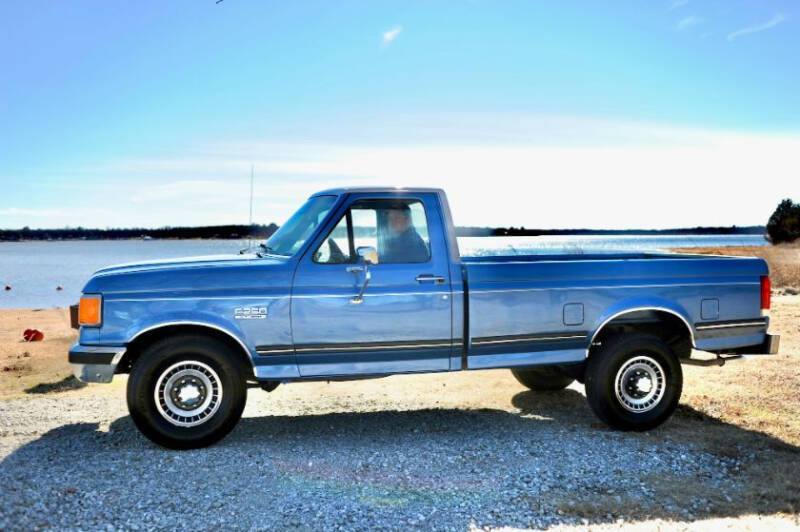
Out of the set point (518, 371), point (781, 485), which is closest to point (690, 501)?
point (781, 485)

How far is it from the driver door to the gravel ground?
87cm

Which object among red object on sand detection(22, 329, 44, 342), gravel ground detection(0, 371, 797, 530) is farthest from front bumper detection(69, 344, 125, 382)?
red object on sand detection(22, 329, 44, 342)

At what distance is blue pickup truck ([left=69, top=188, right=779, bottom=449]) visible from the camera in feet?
22.2

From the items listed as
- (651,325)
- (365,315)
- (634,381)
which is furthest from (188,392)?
(651,325)

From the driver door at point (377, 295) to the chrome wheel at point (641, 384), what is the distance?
1.97 meters

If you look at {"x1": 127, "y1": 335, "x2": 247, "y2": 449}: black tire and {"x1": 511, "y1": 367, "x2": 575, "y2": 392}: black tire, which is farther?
{"x1": 511, "y1": 367, "x2": 575, "y2": 392}: black tire

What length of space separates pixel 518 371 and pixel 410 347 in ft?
9.33

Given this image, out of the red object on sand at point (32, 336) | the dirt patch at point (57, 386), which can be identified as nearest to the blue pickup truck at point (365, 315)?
the dirt patch at point (57, 386)

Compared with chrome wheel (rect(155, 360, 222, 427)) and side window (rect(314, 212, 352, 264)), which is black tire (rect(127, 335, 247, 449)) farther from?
side window (rect(314, 212, 352, 264))

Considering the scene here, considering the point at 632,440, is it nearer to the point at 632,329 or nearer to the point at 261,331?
the point at 632,329

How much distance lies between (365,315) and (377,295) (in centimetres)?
22

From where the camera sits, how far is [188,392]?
677 centimetres

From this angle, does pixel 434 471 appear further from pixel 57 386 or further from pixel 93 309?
pixel 57 386

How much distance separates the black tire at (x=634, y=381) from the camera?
7484 millimetres
